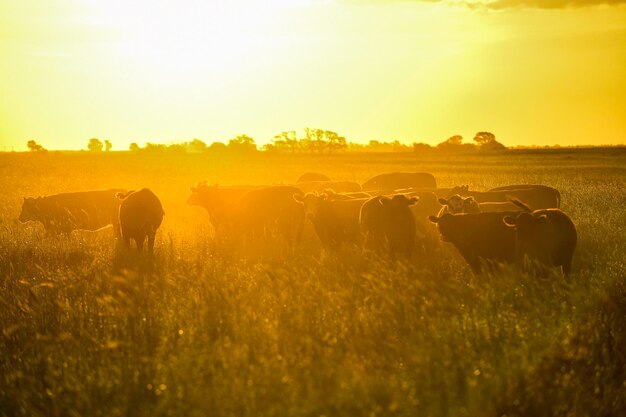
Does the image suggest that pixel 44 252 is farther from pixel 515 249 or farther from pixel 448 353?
pixel 448 353

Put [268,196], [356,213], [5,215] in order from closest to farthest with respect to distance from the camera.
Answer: [356,213] < [268,196] < [5,215]

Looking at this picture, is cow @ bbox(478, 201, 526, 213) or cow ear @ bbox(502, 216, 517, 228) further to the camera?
cow @ bbox(478, 201, 526, 213)

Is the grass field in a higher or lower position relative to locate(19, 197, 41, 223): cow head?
lower

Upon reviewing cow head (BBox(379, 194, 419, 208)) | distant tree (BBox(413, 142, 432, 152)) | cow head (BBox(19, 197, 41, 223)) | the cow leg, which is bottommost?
the cow leg

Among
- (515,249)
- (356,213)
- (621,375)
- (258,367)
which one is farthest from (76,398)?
(356,213)

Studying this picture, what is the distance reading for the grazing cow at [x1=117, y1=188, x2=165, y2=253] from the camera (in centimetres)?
1373

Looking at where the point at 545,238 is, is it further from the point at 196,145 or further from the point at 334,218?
the point at 196,145

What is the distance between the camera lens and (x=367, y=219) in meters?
12.4

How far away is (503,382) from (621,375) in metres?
1.15

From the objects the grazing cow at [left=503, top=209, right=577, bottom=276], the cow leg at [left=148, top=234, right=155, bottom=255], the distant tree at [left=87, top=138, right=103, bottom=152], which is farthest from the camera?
the distant tree at [left=87, top=138, right=103, bottom=152]

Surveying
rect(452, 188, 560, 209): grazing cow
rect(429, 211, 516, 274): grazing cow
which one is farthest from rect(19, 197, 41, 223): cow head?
rect(429, 211, 516, 274): grazing cow

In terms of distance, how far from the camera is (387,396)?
190 inches

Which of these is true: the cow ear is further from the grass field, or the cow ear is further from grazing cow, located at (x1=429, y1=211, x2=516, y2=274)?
the grass field

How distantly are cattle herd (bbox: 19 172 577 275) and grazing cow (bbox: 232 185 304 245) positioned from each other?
2 centimetres
